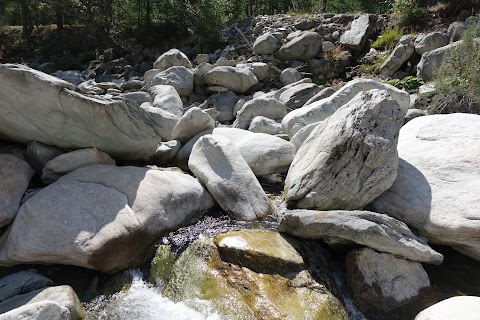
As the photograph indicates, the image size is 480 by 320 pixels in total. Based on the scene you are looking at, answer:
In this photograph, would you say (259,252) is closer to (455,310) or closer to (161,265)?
(161,265)

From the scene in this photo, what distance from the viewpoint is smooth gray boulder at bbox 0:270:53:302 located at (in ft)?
15.0

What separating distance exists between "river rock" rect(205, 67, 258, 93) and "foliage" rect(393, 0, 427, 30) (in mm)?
6686

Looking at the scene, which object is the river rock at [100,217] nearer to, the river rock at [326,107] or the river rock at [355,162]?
the river rock at [355,162]

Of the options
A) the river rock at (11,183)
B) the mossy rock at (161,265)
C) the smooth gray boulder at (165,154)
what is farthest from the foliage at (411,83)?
the river rock at (11,183)

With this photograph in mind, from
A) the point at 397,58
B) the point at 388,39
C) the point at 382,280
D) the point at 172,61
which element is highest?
the point at 388,39

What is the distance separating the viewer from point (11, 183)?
5.51 metres

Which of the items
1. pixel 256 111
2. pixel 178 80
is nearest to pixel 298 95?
pixel 256 111

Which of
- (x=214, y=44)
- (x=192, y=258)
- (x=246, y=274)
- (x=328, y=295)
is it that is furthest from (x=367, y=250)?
(x=214, y=44)

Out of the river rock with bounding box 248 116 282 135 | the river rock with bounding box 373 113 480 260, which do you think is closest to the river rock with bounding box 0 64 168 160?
the river rock with bounding box 248 116 282 135

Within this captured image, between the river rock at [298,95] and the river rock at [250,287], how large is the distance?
6.79 m

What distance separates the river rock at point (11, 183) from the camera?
5.18 metres

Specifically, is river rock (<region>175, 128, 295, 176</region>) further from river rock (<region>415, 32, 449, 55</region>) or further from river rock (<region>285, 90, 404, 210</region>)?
river rock (<region>415, 32, 449, 55</region>)

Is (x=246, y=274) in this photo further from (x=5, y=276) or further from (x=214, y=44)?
(x=214, y=44)

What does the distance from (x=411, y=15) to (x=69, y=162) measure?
45.5 ft
